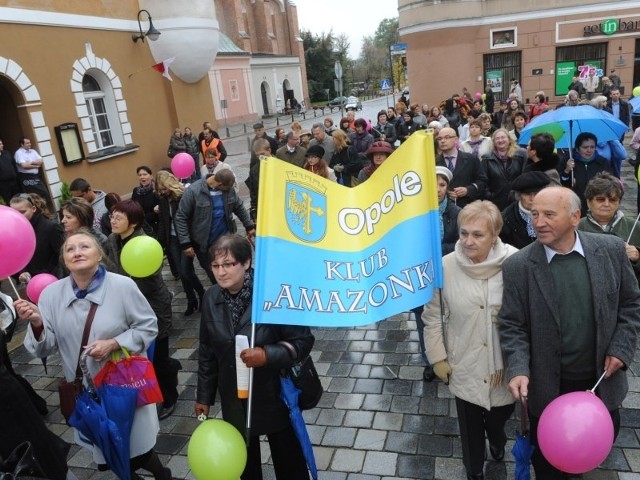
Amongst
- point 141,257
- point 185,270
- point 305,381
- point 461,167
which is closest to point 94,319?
point 141,257

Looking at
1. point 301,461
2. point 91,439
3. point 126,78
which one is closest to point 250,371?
point 301,461

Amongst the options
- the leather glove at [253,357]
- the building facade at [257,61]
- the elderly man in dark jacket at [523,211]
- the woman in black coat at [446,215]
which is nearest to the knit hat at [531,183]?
the elderly man in dark jacket at [523,211]

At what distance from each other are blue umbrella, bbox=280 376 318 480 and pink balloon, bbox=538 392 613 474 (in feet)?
3.94

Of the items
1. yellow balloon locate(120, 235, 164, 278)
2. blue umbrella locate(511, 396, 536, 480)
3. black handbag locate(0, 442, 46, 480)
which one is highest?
yellow balloon locate(120, 235, 164, 278)

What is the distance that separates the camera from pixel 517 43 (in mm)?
23297

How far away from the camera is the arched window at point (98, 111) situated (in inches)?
533

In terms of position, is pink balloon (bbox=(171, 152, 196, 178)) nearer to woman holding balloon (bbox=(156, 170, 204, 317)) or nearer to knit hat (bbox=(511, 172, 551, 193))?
woman holding balloon (bbox=(156, 170, 204, 317))

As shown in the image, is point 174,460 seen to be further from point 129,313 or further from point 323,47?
point 323,47

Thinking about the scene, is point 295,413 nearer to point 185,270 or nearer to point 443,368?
point 443,368

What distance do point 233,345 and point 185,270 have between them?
367 centimetres

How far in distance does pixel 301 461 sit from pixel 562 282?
1.78 metres

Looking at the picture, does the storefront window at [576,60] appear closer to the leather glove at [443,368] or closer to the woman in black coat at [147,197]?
the woman in black coat at [147,197]

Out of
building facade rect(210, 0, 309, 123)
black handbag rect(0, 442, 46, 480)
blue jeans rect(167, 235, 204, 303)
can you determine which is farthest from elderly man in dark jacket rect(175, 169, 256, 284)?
building facade rect(210, 0, 309, 123)

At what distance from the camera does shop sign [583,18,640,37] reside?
72.4 feet
